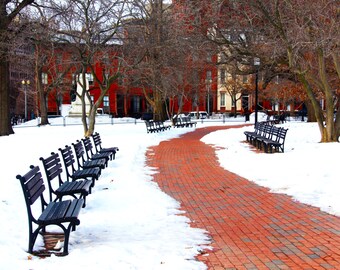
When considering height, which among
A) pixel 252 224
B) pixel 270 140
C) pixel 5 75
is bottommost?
pixel 252 224

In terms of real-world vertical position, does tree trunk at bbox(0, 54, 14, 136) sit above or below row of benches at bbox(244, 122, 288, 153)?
above

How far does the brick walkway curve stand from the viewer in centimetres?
489

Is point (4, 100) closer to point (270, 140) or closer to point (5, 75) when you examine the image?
point (5, 75)

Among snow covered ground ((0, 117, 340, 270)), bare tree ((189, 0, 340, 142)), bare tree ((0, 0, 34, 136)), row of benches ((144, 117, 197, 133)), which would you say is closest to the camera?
snow covered ground ((0, 117, 340, 270))

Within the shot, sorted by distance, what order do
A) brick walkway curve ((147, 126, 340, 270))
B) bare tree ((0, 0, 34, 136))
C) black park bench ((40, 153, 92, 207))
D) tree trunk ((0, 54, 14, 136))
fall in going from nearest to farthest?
brick walkway curve ((147, 126, 340, 270))
black park bench ((40, 153, 92, 207))
bare tree ((0, 0, 34, 136))
tree trunk ((0, 54, 14, 136))

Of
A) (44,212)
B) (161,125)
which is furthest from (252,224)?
(161,125)

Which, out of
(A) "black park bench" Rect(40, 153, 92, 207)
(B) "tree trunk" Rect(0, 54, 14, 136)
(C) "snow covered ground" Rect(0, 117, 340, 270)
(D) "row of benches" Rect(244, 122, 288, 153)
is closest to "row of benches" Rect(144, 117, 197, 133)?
(D) "row of benches" Rect(244, 122, 288, 153)

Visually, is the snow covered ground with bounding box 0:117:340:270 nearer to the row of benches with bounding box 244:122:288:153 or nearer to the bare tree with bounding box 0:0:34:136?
the row of benches with bounding box 244:122:288:153

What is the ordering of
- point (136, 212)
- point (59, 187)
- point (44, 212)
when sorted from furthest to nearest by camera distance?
1. point (59, 187)
2. point (136, 212)
3. point (44, 212)

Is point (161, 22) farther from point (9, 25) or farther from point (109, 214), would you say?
point (109, 214)

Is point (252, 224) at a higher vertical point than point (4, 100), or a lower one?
lower

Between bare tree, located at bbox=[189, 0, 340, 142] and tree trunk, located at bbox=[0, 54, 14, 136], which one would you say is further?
tree trunk, located at bbox=[0, 54, 14, 136]

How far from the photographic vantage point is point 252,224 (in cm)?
639

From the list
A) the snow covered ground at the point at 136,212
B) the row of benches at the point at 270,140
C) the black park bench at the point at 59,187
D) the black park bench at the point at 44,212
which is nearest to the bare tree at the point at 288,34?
the row of benches at the point at 270,140
